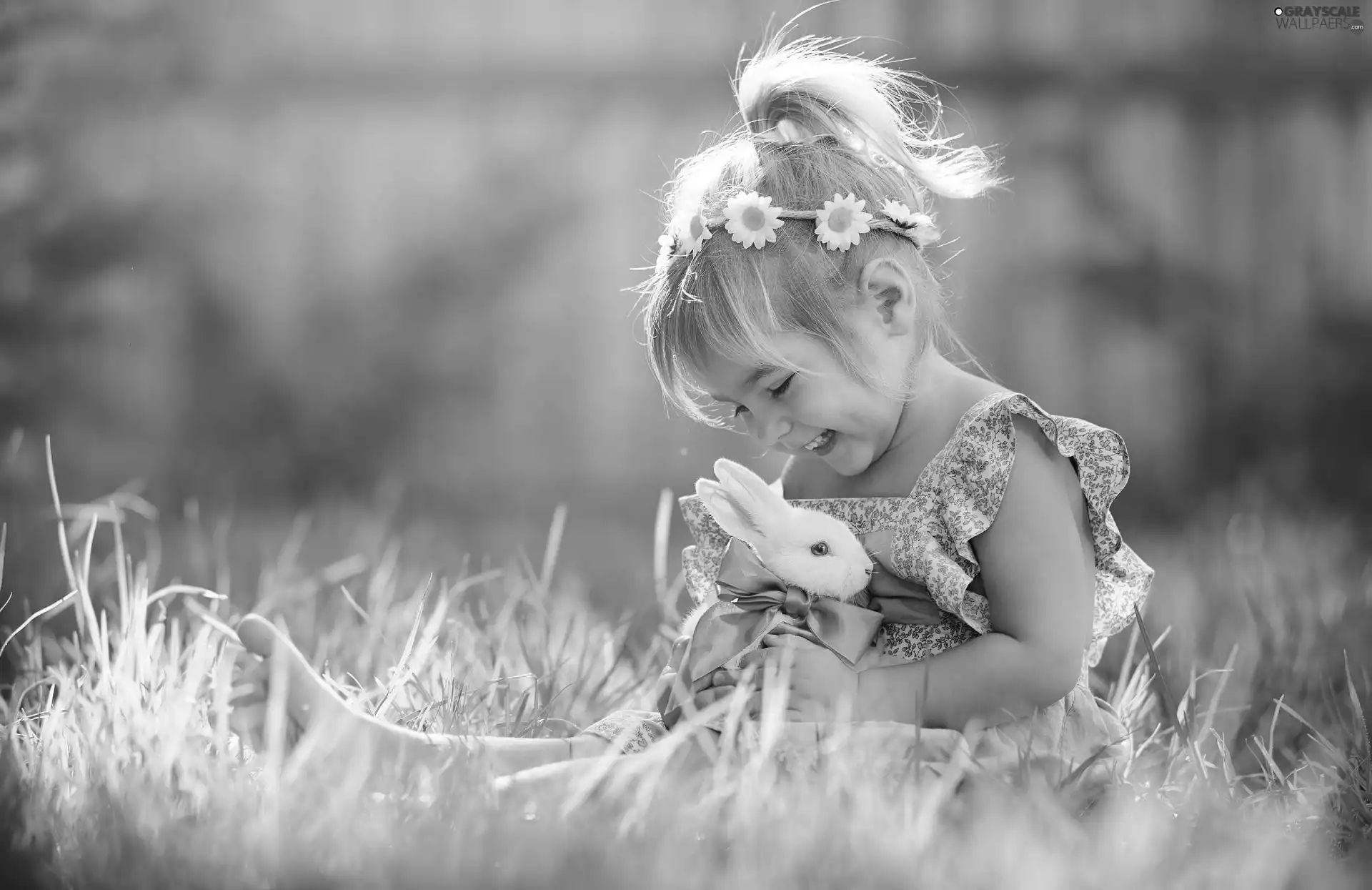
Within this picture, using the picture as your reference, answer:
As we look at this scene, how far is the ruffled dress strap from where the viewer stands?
1414 millimetres

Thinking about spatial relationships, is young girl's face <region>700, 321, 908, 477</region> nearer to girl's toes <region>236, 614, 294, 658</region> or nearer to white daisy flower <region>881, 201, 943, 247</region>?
white daisy flower <region>881, 201, 943, 247</region>

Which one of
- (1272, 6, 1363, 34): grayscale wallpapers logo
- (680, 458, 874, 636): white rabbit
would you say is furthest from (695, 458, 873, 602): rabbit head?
(1272, 6, 1363, 34): grayscale wallpapers logo

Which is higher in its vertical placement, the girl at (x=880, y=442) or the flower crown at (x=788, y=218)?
the flower crown at (x=788, y=218)

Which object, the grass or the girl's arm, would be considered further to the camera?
the girl's arm

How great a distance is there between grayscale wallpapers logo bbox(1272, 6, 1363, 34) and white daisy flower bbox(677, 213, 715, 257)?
6.25ft

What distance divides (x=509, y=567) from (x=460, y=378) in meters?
1.49

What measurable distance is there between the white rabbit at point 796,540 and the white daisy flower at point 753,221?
0.87 feet

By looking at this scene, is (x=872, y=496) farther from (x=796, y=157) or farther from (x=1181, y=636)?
(x=1181, y=636)

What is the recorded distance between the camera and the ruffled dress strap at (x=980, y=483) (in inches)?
55.7

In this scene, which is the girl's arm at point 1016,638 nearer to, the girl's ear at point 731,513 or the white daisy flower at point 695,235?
the girl's ear at point 731,513

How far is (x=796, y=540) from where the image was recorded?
1423 millimetres

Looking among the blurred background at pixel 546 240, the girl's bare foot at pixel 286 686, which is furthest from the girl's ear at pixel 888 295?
the blurred background at pixel 546 240

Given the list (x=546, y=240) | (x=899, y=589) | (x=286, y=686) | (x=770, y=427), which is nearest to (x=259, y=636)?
(x=286, y=686)

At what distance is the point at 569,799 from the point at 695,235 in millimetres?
722
